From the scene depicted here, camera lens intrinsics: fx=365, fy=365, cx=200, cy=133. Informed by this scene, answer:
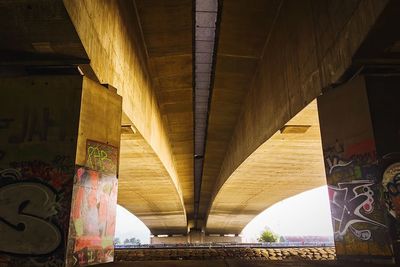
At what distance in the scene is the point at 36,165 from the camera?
309 inches

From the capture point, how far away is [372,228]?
7.76m

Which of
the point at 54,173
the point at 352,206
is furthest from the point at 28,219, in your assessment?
the point at 352,206

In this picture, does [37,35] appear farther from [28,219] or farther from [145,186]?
[145,186]

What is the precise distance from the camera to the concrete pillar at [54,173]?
24.1ft

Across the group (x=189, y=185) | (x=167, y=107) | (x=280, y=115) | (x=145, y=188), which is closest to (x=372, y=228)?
(x=280, y=115)

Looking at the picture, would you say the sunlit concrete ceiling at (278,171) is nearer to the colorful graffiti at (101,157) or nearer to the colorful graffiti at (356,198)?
the colorful graffiti at (356,198)

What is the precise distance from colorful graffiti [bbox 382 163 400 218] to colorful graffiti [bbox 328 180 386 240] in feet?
1.06

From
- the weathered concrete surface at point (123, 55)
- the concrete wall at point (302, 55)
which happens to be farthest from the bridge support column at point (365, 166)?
the weathered concrete surface at point (123, 55)

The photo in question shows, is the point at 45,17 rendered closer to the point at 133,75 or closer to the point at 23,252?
the point at 23,252

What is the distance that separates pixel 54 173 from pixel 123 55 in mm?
5018

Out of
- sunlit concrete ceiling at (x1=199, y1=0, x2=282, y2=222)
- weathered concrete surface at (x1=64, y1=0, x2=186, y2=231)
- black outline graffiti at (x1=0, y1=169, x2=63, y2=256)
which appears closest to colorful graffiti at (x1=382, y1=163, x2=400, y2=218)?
black outline graffiti at (x1=0, y1=169, x2=63, y2=256)

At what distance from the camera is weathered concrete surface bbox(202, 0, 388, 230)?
8.10m

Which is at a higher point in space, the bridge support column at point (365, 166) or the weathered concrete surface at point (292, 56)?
the weathered concrete surface at point (292, 56)

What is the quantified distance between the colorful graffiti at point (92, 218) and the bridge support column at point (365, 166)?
5.52 meters
